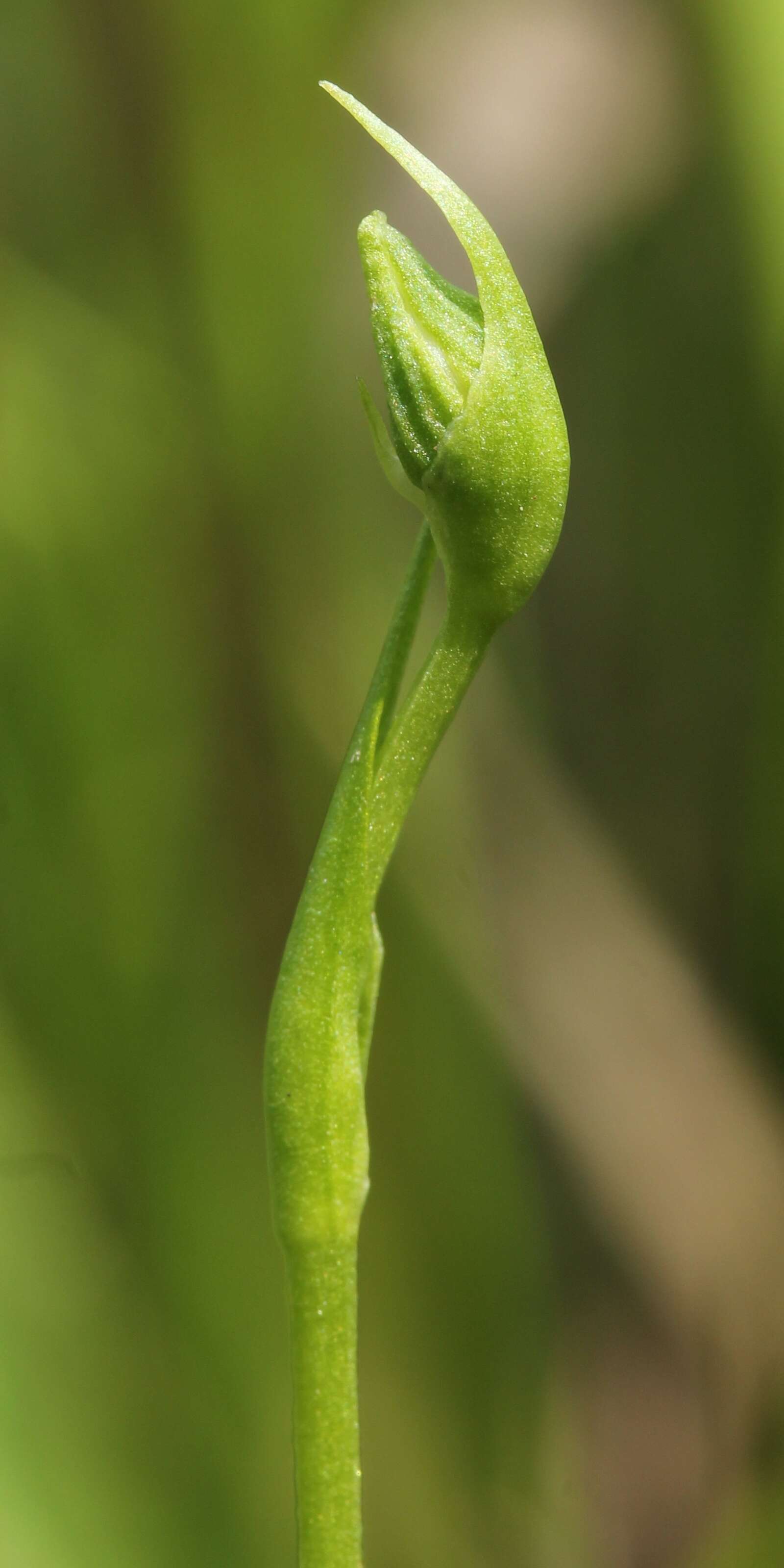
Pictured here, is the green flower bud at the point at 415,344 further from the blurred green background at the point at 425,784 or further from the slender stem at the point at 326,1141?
the blurred green background at the point at 425,784

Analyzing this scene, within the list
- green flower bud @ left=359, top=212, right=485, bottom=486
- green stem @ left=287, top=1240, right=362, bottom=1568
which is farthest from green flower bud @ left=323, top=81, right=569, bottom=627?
green stem @ left=287, top=1240, right=362, bottom=1568

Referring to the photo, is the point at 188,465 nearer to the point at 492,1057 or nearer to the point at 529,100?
the point at 529,100

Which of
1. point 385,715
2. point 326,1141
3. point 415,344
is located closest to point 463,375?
point 415,344

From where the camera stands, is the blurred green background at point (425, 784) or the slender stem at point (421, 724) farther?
the blurred green background at point (425, 784)

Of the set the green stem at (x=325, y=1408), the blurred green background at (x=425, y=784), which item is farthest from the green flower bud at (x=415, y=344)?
the blurred green background at (x=425, y=784)

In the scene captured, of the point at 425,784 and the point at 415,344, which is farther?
the point at 425,784

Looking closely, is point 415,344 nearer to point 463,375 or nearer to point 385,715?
point 463,375

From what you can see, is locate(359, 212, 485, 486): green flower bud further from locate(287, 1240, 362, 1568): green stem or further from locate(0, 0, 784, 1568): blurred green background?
locate(0, 0, 784, 1568): blurred green background

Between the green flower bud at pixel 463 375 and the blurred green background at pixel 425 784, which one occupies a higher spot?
the green flower bud at pixel 463 375
